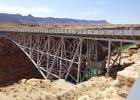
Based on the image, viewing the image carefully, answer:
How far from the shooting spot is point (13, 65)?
6431cm

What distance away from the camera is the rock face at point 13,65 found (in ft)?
191

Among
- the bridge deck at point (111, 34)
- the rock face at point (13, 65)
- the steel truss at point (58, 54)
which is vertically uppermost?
the bridge deck at point (111, 34)

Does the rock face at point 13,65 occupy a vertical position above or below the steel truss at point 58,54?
below

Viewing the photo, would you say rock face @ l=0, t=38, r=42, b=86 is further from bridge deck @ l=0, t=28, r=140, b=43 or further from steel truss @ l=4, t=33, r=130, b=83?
bridge deck @ l=0, t=28, r=140, b=43

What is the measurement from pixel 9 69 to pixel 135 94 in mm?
62604

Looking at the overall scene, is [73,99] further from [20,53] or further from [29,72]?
[20,53]

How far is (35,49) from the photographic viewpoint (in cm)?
4231

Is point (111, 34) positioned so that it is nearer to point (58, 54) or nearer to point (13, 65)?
point (58, 54)

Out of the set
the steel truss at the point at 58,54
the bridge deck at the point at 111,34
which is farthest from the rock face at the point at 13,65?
the bridge deck at the point at 111,34

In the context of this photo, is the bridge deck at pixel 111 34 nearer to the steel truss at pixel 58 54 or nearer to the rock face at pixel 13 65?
the steel truss at pixel 58 54

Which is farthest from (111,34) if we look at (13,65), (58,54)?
(13,65)

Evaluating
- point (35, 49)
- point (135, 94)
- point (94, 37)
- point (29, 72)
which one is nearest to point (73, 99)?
point (94, 37)

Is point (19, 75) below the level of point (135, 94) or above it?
below

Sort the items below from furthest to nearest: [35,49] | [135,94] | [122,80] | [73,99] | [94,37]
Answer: [35,49]
[94,37]
[73,99]
[122,80]
[135,94]
